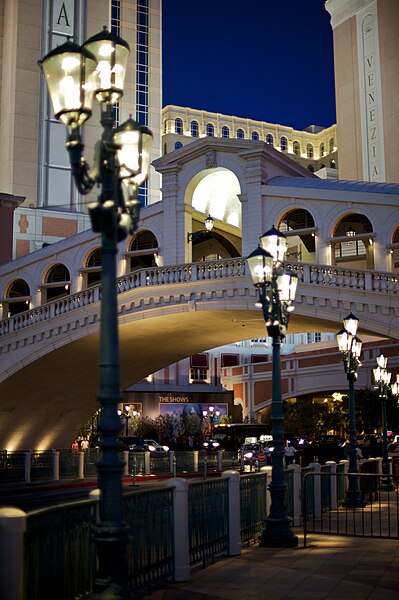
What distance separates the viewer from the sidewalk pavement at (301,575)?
30.8 ft

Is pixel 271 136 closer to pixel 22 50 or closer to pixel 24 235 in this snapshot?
pixel 22 50

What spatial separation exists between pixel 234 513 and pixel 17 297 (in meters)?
29.7

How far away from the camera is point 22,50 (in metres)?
61.2

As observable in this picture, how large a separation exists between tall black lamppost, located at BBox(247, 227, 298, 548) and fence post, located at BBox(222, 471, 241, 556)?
2.91 ft

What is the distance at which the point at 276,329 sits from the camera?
1388 centimetres

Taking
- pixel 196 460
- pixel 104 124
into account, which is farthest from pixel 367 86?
pixel 104 124

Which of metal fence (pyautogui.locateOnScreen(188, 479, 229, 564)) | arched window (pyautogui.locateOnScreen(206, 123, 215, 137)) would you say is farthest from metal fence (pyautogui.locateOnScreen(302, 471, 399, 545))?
arched window (pyautogui.locateOnScreen(206, 123, 215, 137))

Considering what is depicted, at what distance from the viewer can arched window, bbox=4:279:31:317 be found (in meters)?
40.5

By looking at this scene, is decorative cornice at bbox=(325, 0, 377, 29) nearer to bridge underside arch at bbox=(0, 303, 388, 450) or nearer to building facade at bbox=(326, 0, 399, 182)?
building facade at bbox=(326, 0, 399, 182)

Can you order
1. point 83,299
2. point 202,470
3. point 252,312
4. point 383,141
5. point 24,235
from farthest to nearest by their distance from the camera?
point 383,141 < point 24,235 < point 202,470 < point 83,299 < point 252,312

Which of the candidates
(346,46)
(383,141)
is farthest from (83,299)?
(346,46)

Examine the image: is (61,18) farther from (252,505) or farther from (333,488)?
(252,505)

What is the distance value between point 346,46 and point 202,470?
39.4 metres

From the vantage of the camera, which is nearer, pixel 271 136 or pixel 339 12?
pixel 339 12
